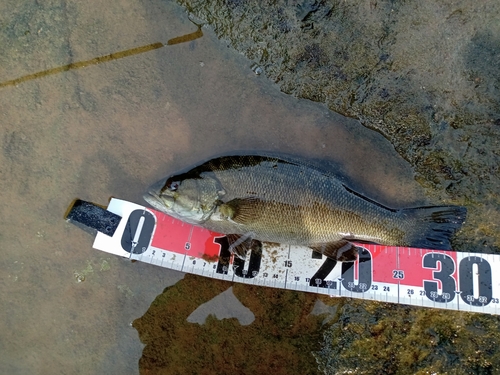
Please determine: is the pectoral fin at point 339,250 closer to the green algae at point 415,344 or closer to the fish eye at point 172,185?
the green algae at point 415,344

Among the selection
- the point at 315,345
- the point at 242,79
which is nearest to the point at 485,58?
the point at 242,79

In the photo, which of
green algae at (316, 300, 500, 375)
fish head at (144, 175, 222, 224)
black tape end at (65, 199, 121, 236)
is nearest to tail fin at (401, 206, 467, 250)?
green algae at (316, 300, 500, 375)

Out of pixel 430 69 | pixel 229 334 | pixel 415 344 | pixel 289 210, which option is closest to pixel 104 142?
pixel 289 210

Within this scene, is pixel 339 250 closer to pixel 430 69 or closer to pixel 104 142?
pixel 430 69

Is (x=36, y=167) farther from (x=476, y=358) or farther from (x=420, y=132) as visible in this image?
(x=476, y=358)

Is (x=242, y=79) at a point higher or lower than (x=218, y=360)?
higher

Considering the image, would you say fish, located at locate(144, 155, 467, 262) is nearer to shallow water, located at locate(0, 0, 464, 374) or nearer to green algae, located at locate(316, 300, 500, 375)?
shallow water, located at locate(0, 0, 464, 374)
